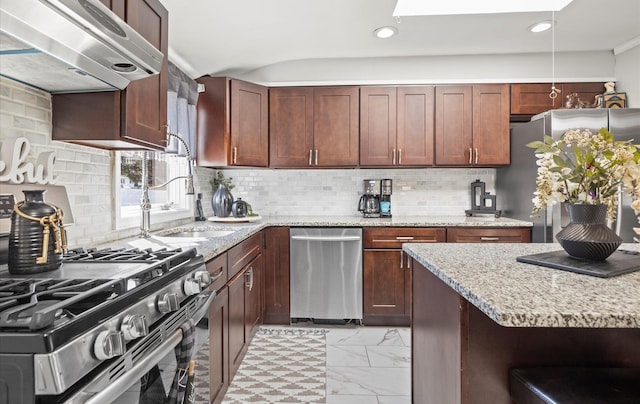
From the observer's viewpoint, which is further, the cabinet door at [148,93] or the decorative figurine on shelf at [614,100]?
the decorative figurine on shelf at [614,100]

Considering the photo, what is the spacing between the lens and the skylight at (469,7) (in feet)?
9.05

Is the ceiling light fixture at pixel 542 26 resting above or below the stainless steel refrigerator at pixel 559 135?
above

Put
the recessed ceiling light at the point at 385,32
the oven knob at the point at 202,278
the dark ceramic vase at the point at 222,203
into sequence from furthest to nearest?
the dark ceramic vase at the point at 222,203 < the recessed ceiling light at the point at 385,32 < the oven knob at the point at 202,278

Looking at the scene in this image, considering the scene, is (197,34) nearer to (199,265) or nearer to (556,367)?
(199,265)

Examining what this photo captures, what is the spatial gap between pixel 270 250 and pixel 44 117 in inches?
79.3

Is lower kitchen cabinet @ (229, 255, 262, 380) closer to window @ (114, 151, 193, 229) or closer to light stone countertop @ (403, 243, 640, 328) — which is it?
window @ (114, 151, 193, 229)

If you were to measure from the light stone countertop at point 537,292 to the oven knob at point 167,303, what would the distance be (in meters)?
0.85

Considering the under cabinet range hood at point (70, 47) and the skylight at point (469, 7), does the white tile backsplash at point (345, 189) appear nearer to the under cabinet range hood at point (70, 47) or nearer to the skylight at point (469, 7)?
the skylight at point (469, 7)

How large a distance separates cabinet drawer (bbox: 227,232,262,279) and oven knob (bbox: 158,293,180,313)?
95 cm

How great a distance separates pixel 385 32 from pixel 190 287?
8.65 ft

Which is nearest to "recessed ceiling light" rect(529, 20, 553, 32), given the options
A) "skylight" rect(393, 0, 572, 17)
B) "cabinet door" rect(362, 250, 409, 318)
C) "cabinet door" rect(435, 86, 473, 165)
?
"skylight" rect(393, 0, 572, 17)

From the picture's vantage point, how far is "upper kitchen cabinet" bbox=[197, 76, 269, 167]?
3.37 m

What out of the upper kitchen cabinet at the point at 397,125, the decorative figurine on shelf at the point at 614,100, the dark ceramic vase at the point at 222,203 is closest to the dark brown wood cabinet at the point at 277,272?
the dark ceramic vase at the point at 222,203

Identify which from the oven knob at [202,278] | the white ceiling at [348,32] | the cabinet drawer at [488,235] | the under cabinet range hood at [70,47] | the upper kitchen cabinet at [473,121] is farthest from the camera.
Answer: the upper kitchen cabinet at [473,121]
